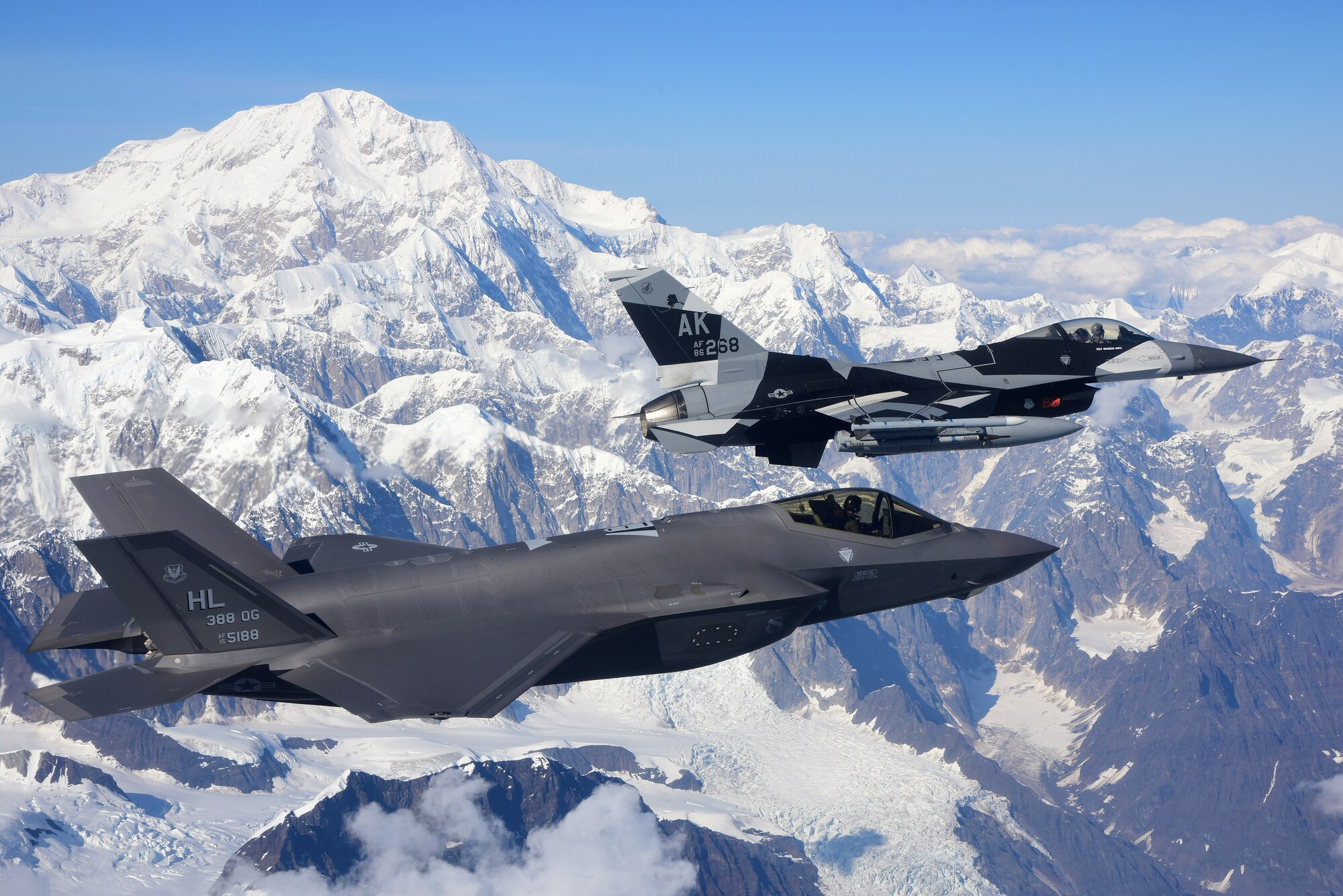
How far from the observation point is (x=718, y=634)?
29641mm

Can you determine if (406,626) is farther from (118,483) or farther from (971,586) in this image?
(971,586)

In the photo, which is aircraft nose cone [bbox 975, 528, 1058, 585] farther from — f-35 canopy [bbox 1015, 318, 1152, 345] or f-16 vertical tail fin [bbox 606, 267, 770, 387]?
f-35 canopy [bbox 1015, 318, 1152, 345]

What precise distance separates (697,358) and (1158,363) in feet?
74.4

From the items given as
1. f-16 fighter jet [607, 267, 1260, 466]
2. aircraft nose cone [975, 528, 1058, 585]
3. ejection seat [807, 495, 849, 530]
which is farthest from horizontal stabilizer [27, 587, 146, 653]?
aircraft nose cone [975, 528, 1058, 585]

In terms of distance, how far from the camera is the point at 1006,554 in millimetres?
32469

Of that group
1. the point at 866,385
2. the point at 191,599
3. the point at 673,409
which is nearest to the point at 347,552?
the point at 191,599

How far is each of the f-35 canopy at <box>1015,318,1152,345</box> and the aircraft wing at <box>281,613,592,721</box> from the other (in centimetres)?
3280

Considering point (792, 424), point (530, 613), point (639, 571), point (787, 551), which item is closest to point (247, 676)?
point (530, 613)

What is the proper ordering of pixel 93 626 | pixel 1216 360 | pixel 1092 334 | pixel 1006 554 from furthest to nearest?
pixel 1092 334, pixel 1216 360, pixel 1006 554, pixel 93 626

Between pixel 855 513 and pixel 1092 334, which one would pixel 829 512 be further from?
pixel 1092 334

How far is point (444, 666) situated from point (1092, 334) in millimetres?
38107

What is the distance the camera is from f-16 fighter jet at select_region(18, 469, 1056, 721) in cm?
2633

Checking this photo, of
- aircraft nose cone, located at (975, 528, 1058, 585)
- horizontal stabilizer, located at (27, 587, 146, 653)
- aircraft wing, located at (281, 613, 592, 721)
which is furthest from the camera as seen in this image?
aircraft nose cone, located at (975, 528, 1058, 585)

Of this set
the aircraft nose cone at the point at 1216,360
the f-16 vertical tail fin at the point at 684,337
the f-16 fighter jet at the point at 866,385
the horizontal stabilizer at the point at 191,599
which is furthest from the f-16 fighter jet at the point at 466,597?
the aircraft nose cone at the point at 1216,360
